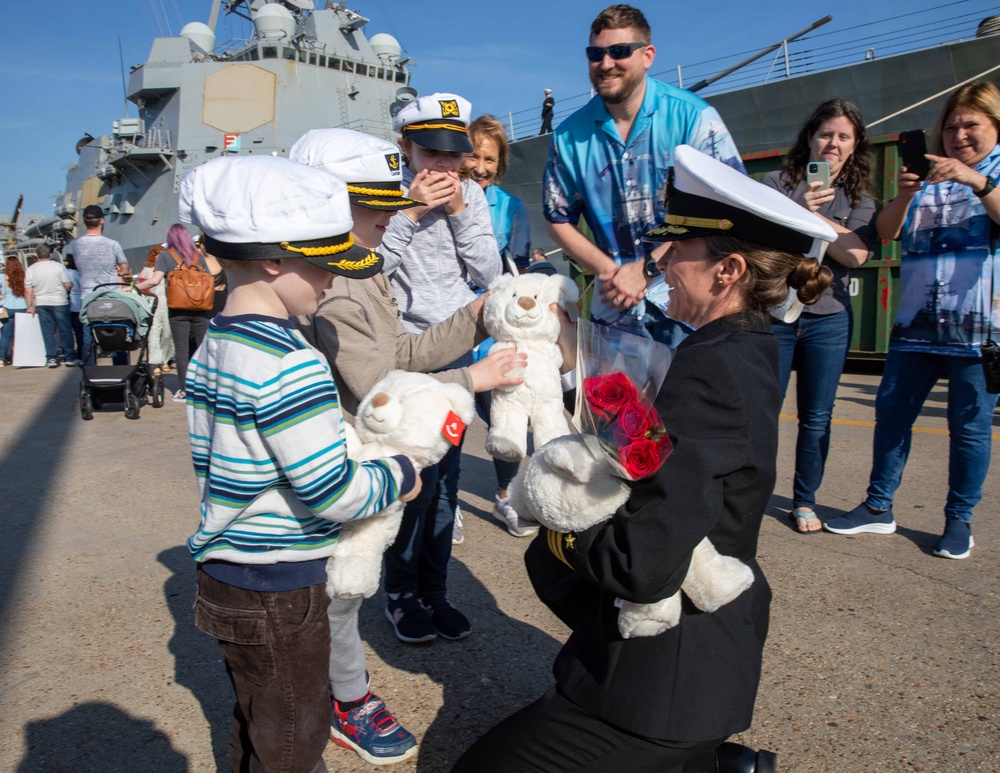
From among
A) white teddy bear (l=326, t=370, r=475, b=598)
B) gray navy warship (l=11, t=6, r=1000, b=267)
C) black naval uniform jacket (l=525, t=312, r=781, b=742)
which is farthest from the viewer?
gray navy warship (l=11, t=6, r=1000, b=267)

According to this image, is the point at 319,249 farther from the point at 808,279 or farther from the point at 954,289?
the point at 954,289

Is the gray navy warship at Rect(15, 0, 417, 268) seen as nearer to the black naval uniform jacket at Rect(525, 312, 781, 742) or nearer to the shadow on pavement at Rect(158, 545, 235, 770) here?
the shadow on pavement at Rect(158, 545, 235, 770)

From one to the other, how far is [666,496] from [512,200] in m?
2.76

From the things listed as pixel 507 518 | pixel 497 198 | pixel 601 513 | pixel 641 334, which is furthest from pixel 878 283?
pixel 601 513

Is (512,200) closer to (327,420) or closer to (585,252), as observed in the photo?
(585,252)

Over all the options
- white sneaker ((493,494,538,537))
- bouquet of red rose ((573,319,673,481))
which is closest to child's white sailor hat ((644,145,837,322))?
bouquet of red rose ((573,319,673,481))

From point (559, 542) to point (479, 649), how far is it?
4.94 feet

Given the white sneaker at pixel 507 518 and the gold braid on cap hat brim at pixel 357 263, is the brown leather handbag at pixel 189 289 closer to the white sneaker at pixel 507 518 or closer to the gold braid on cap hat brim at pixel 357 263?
the white sneaker at pixel 507 518

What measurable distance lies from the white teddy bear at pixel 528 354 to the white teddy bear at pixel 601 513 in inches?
33.2

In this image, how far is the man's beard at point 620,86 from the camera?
2.87 m

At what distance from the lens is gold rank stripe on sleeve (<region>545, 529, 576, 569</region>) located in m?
1.68

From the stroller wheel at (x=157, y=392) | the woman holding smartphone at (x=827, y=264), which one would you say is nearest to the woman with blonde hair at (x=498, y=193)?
the woman holding smartphone at (x=827, y=264)

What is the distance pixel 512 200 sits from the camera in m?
3.99

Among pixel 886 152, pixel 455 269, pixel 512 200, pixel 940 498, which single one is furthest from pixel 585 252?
pixel 886 152
